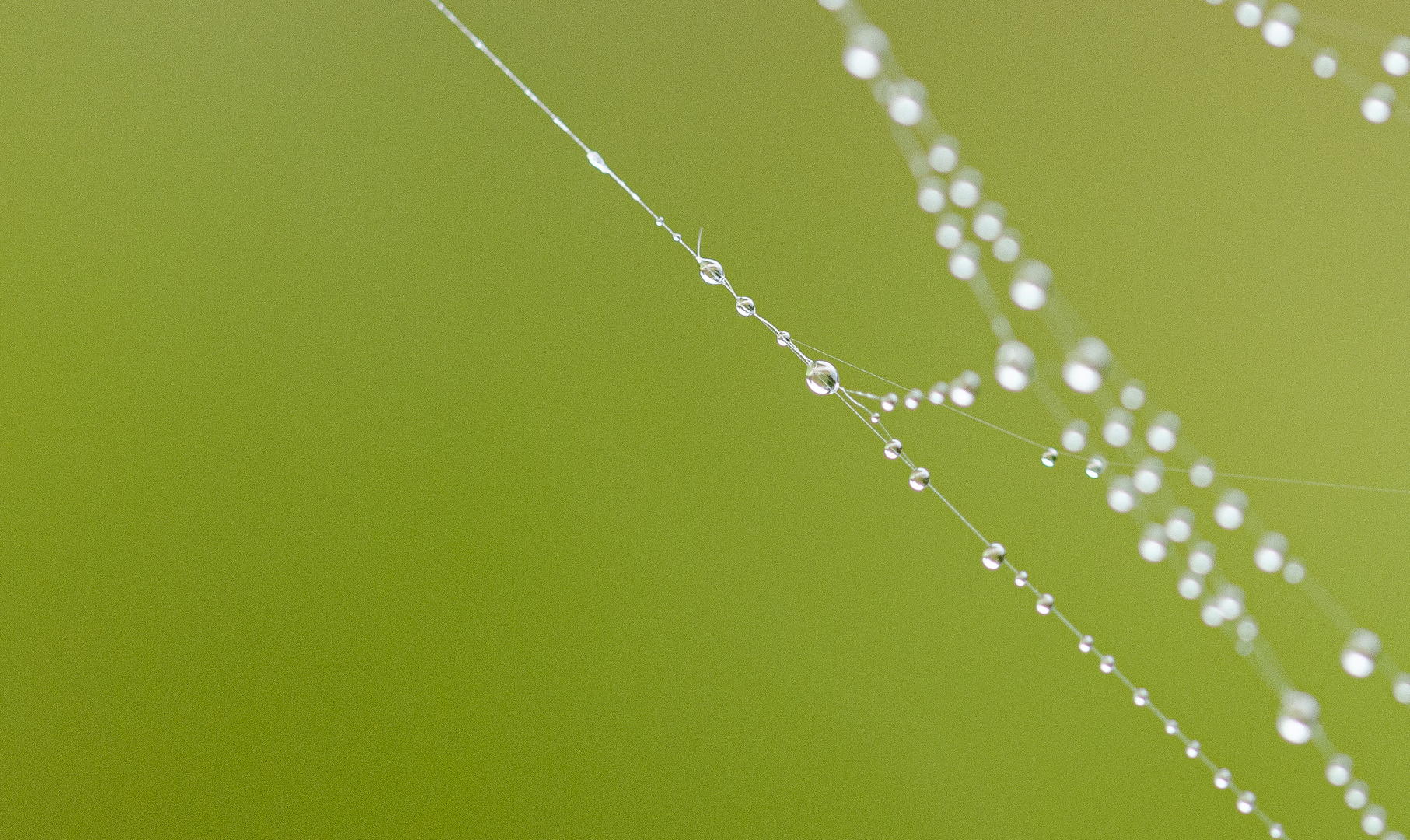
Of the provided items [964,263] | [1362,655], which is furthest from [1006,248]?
[1362,655]

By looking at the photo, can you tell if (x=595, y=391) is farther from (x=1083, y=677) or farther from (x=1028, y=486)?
(x=1083, y=677)

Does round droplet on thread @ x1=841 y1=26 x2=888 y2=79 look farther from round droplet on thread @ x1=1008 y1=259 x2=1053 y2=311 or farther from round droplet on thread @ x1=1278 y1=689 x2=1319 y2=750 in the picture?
round droplet on thread @ x1=1278 y1=689 x2=1319 y2=750

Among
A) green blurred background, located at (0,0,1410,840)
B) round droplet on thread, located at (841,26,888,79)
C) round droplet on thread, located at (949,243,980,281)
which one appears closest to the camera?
round droplet on thread, located at (841,26,888,79)

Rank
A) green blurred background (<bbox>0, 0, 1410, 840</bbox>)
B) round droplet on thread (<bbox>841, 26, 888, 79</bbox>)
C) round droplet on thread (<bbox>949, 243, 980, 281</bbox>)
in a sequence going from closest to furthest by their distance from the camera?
1. round droplet on thread (<bbox>841, 26, 888, 79</bbox>)
2. round droplet on thread (<bbox>949, 243, 980, 281</bbox>)
3. green blurred background (<bbox>0, 0, 1410, 840</bbox>)

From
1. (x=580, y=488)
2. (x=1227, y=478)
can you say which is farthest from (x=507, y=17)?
(x=1227, y=478)

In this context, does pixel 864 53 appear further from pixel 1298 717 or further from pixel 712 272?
pixel 1298 717

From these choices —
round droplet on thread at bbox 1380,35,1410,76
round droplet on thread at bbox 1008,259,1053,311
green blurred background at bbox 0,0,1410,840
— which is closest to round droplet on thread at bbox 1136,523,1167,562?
round droplet on thread at bbox 1008,259,1053,311
